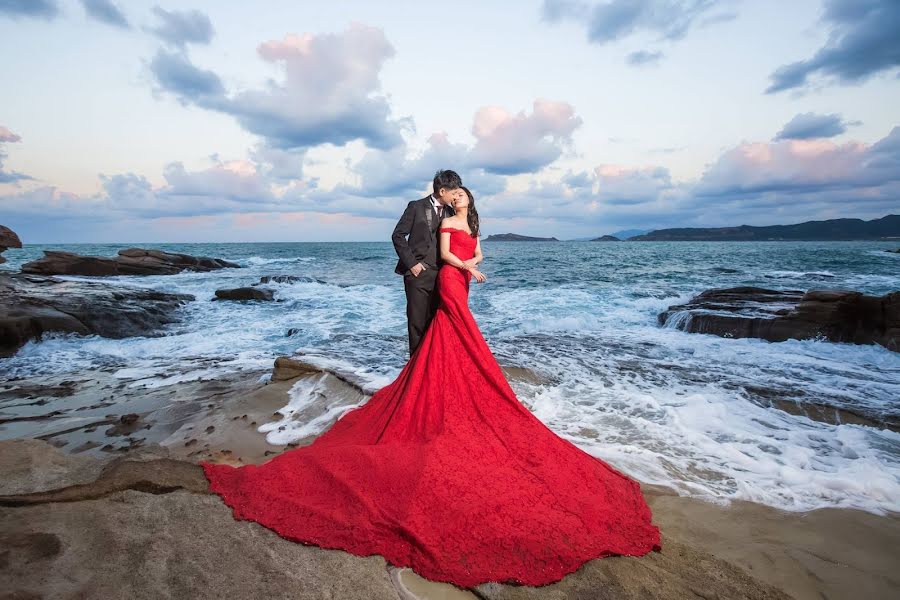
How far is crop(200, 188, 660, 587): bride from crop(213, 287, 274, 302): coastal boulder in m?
16.1

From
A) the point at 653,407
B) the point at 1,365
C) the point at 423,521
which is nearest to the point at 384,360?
the point at 653,407

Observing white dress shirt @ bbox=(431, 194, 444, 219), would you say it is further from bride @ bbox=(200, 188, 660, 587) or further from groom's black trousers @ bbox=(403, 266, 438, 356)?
groom's black trousers @ bbox=(403, 266, 438, 356)

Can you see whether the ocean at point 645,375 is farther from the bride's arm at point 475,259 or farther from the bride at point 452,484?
the bride's arm at point 475,259

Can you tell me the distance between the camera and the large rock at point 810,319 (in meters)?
10.0

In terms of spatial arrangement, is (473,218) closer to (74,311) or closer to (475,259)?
(475,259)

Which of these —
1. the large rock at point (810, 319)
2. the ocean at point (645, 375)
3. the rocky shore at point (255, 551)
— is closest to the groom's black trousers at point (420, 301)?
the ocean at point (645, 375)

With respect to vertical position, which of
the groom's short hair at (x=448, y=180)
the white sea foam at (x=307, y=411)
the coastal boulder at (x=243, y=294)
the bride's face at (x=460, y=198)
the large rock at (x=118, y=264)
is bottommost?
the white sea foam at (x=307, y=411)

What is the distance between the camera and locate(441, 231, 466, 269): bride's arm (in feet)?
14.8

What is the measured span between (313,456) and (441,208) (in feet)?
9.06

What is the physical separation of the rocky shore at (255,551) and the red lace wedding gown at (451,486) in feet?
0.39

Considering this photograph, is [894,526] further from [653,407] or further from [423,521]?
[423,521]

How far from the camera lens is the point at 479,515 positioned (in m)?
2.95

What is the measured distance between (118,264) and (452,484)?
32729mm

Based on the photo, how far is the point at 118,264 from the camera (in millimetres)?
28094
